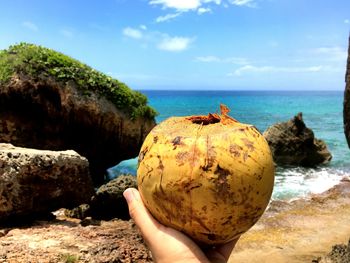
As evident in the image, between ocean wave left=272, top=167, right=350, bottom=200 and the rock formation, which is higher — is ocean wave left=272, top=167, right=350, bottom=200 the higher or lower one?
the lower one

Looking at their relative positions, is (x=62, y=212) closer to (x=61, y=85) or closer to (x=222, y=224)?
(x=61, y=85)

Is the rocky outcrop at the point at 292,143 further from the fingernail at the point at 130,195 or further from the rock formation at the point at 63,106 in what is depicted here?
the fingernail at the point at 130,195

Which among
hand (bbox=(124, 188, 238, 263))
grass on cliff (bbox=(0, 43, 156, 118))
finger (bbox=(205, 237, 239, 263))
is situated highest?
grass on cliff (bbox=(0, 43, 156, 118))

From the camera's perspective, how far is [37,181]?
22.6ft

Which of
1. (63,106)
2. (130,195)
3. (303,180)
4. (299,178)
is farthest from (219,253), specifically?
(299,178)

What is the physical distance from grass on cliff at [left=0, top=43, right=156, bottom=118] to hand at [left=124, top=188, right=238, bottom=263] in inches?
396

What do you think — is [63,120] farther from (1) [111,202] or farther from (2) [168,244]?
(2) [168,244]

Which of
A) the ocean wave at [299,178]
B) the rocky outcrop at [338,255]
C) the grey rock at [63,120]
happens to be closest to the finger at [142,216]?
the rocky outcrop at [338,255]

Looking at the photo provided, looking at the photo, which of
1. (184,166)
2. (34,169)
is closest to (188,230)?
(184,166)

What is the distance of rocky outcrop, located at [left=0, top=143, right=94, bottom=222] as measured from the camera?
6.53 metres

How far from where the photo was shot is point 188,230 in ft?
8.30

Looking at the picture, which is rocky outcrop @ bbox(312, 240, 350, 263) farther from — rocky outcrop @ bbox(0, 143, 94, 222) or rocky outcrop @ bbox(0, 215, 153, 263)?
rocky outcrop @ bbox(0, 143, 94, 222)

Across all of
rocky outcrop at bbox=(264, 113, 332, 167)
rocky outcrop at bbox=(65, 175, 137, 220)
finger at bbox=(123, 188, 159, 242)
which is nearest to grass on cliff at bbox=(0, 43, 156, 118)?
rocky outcrop at bbox=(65, 175, 137, 220)

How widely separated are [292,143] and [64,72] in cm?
1303
